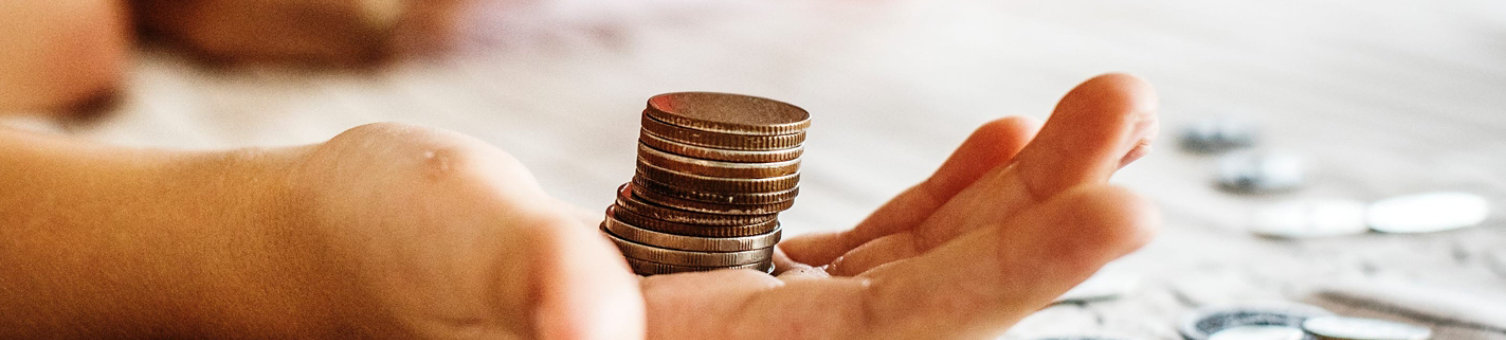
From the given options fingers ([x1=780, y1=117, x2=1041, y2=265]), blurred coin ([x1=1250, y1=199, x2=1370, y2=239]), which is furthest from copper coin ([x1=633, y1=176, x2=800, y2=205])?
blurred coin ([x1=1250, y1=199, x2=1370, y2=239])

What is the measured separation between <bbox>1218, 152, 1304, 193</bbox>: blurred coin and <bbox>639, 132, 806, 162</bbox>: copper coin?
125cm

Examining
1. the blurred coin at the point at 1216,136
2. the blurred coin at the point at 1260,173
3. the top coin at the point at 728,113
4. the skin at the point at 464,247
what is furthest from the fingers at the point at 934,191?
the blurred coin at the point at 1216,136

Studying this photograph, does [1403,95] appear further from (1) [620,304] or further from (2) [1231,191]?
(1) [620,304]

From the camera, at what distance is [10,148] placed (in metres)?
1.02

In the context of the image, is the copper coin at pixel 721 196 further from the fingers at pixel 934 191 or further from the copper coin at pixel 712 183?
the fingers at pixel 934 191

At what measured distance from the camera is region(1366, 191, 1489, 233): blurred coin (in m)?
1.65

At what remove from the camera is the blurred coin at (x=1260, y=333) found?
1.15 metres

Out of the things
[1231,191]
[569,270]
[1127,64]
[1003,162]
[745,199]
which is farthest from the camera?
[1127,64]

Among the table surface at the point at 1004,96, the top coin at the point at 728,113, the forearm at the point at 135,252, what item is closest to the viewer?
the top coin at the point at 728,113

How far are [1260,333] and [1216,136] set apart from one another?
3.61 ft

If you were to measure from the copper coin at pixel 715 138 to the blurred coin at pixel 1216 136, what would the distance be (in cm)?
150

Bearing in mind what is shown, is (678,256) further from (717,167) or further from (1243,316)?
(1243,316)

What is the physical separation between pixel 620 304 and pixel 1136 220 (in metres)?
0.25

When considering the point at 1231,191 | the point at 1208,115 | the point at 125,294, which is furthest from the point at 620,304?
the point at 1208,115
